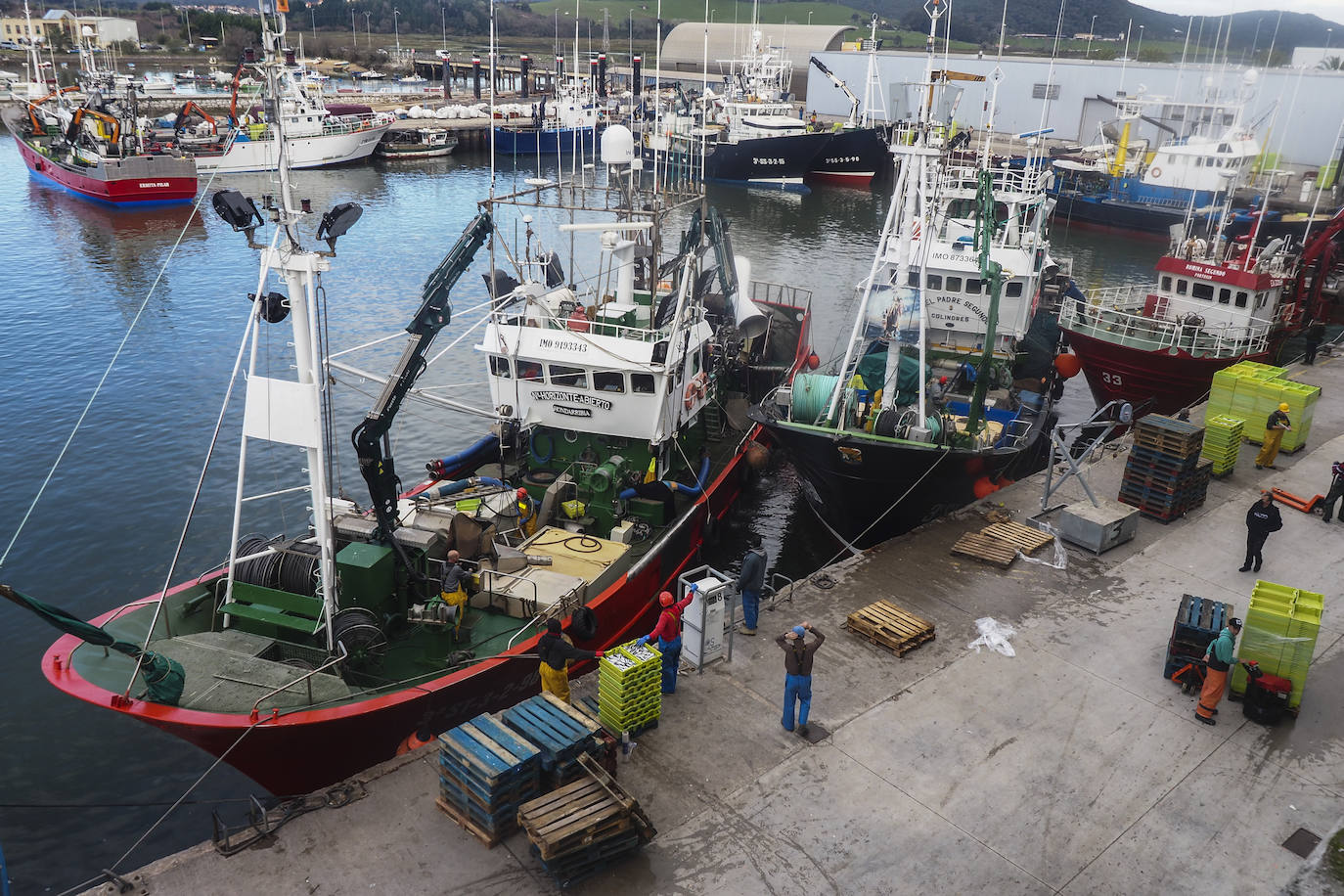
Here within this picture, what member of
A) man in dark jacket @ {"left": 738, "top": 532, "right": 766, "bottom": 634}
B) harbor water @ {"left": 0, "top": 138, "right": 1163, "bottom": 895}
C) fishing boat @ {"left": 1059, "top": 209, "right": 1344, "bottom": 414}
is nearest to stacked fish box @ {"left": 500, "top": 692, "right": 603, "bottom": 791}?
man in dark jacket @ {"left": 738, "top": 532, "right": 766, "bottom": 634}

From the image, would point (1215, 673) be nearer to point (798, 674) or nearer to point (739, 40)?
point (798, 674)

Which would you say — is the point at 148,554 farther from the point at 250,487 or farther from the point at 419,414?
the point at 419,414

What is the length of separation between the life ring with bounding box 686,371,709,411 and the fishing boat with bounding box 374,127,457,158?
2316 inches

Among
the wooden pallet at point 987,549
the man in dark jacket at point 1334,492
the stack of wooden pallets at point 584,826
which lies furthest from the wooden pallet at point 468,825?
the man in dark jacket at point 1334,492

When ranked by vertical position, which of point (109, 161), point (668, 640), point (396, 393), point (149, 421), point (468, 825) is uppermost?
point (396, 393)

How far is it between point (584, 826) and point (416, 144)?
71.8m

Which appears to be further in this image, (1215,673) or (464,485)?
(464,485)

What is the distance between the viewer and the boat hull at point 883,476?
16250mm

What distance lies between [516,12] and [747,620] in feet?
577

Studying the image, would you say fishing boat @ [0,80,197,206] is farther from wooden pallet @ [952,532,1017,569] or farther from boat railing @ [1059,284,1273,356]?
wooden pallet @ [952,532,1017,569]

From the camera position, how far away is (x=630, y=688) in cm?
1013

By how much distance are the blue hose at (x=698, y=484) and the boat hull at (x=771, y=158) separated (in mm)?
49725

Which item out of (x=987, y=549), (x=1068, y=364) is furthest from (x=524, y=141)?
(x=987, y=549)

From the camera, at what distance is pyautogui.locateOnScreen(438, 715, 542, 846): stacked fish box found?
856 centimetres
